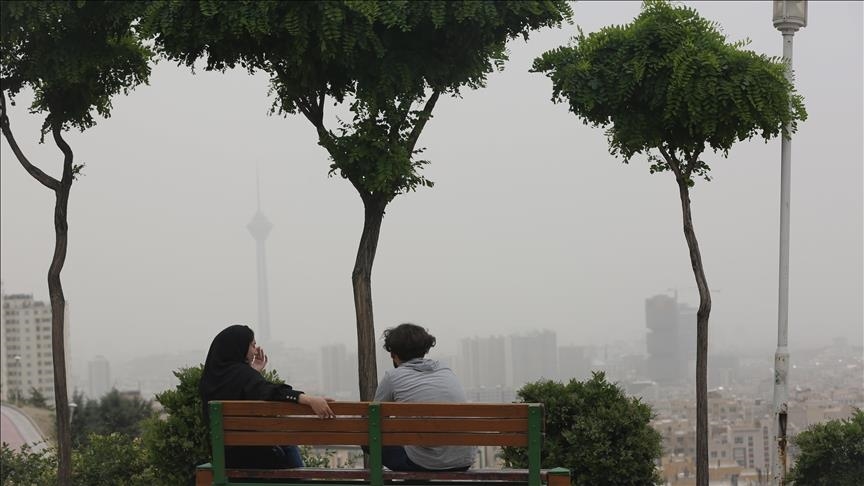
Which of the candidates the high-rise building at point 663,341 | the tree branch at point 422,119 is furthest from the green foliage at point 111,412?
the tree branch at point 422,119

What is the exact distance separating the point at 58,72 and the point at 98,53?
361 mm

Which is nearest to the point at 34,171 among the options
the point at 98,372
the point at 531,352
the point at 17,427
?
the point at 531,352

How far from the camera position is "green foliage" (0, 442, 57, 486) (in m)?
9.91

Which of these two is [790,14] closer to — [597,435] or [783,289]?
[783,289]

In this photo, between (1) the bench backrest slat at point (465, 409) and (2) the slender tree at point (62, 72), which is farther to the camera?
(2) the slender tree at point (62, 72)

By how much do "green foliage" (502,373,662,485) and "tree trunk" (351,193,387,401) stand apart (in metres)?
1.35

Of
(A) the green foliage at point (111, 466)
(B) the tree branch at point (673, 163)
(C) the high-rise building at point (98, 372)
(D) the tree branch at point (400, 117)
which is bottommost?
(C) the high-rise building at point (98, 372)

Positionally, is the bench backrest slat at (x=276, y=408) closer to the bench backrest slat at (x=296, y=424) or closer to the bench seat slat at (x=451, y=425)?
the bench backrest slat at (x=296, y=424)

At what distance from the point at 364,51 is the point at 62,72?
2.58m

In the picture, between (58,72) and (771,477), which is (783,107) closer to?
(771,477)

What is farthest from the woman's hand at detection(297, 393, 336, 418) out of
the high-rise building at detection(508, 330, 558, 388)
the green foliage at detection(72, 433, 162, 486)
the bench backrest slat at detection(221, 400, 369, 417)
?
the high-rise building at detection(508, 330, 558, 388)

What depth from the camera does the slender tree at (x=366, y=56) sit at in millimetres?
7496

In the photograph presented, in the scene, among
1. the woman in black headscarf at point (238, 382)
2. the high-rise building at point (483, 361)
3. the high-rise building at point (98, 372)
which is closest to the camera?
the woman in black headscarf at point (238, 382)

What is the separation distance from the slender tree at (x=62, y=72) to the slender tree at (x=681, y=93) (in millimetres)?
3481
